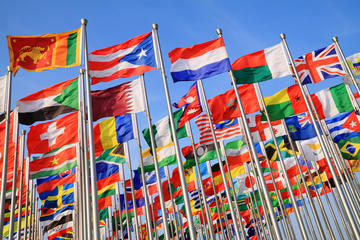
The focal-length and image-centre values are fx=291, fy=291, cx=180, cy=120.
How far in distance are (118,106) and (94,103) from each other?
0.91m

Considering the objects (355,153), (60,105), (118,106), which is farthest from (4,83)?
(355,153)

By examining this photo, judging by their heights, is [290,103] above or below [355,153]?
above

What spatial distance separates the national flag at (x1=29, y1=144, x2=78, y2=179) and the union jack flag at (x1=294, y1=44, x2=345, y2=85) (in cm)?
1270

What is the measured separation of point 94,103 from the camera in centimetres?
1121

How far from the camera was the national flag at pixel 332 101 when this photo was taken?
15.6 m

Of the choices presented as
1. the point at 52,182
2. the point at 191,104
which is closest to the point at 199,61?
the point at 191,104

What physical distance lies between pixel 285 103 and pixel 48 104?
1130 centimetres

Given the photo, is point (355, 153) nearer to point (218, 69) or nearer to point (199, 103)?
point (199, 103)

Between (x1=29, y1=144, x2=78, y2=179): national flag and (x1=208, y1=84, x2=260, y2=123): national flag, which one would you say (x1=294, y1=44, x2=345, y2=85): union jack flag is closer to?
(x1=208, y1=84, x2=260, y2=123): national flag

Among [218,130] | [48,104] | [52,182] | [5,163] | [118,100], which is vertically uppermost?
[48,104]

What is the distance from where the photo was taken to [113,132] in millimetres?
14492

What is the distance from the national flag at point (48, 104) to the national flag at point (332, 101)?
1259 centimetres

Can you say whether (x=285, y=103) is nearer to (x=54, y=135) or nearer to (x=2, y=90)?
(x=54, y=135)

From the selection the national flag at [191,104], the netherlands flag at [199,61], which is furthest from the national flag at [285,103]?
the netherlands flag at [199,61]
